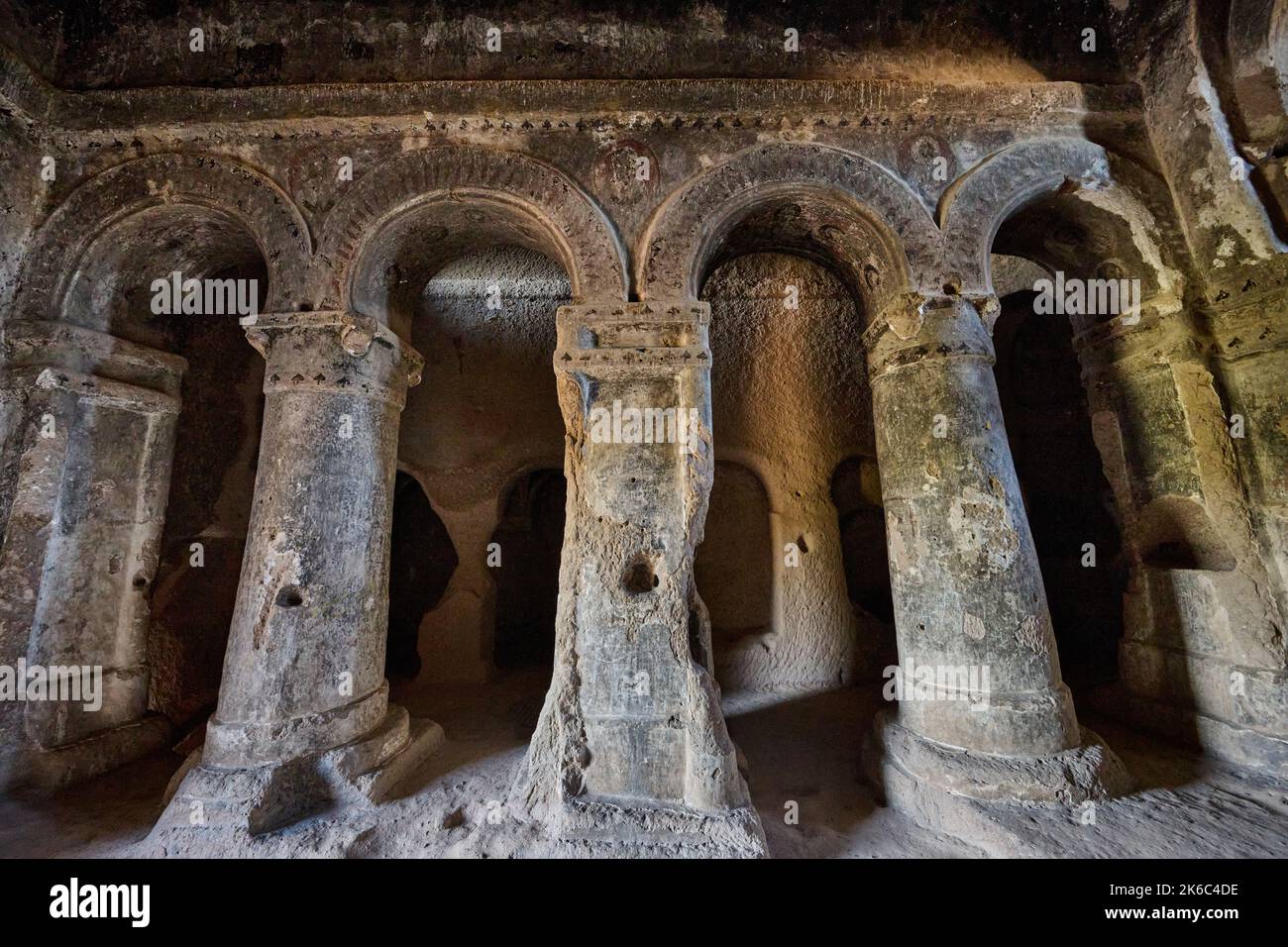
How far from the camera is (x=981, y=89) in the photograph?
3562mm

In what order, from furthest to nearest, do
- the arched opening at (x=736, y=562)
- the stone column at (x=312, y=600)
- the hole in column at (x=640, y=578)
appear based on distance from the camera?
1. the arched opening at (x=736, y=562)
2. the hole in column at (x=640, y=578)
3. the stone column at (x=312, y=600)

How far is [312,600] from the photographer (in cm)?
292

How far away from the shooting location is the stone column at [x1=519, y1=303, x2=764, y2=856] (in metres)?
2.59

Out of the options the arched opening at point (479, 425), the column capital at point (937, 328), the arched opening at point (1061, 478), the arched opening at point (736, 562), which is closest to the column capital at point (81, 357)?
the arched opening at point (479, 425)

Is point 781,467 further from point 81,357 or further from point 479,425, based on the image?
point 81,357

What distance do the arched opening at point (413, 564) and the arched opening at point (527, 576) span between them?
838 millimetres

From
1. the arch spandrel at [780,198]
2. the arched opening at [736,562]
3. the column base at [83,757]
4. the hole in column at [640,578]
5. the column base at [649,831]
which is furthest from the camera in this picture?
the arched opening at [736,562]

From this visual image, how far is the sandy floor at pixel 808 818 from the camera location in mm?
2473

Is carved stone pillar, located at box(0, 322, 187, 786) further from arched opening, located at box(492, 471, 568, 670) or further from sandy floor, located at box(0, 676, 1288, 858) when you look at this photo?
arched opening, located at box(492, 471, 568, 670)

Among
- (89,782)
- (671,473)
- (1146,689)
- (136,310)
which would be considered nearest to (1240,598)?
(1146,689)

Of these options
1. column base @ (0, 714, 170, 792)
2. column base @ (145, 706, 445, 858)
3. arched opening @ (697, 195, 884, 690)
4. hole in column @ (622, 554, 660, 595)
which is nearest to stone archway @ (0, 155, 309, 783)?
column base @ (0, 714, 170, 792)

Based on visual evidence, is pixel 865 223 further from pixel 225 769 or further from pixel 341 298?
pixel 225 769

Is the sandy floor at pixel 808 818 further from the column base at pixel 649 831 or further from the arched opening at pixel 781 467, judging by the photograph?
the arched opening at pixel 781 467

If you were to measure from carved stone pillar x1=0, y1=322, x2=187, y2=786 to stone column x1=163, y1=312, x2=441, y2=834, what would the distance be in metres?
1.27
